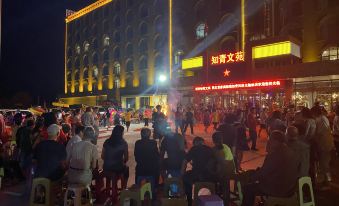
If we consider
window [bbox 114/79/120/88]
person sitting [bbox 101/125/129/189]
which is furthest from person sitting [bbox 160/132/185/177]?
window [bbox 114/79/120/88]

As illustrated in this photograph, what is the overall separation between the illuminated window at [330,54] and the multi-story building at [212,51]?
3.2 inches

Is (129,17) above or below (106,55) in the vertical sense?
above

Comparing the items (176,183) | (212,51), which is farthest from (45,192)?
(212,51)

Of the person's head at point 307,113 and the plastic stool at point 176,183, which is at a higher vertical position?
the person's head at point 307,113

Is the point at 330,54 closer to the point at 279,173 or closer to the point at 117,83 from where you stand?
the point at 279,173

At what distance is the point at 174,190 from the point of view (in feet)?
18.9

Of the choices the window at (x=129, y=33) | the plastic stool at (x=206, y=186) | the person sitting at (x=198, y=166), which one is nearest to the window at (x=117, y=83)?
the window at (x=129, y=33)

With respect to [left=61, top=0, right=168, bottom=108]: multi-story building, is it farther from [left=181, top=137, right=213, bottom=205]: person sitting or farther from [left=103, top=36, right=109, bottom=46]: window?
[left=181, top=137, right=213, bottom=205]: person sitting

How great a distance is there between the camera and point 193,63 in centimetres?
2883

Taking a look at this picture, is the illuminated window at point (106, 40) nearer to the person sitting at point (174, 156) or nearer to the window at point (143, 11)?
the window at point (143, 11)

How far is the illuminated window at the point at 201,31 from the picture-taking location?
34597 millimetres

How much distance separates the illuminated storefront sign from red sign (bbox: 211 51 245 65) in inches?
41.8

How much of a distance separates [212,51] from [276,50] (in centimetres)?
1004

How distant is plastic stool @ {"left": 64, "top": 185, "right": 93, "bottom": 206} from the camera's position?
532cm
